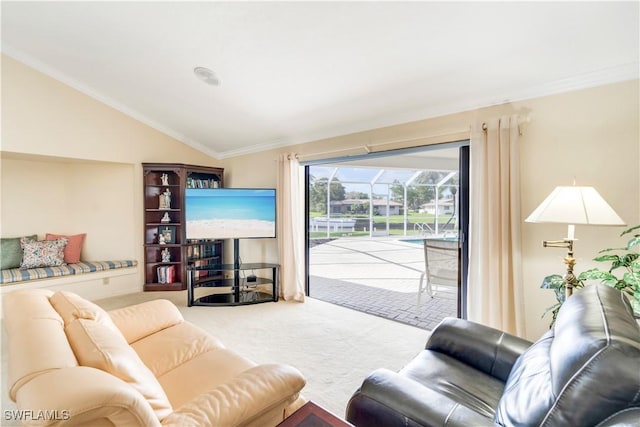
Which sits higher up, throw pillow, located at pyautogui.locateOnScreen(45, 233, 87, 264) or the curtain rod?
the curtain rod

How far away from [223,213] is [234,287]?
102 cm

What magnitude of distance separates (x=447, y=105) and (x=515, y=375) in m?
2.29

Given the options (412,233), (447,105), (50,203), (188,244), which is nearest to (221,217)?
(188,244)

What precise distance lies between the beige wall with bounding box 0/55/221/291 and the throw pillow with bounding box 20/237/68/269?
34 centimetres

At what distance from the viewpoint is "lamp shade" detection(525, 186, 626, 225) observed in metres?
1.66

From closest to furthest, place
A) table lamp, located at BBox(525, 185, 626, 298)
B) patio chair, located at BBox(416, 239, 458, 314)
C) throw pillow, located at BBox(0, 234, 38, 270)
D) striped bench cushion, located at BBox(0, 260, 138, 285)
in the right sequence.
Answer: table lamp, located at BBox(525, 185, 626, 298), patio chair, located at BBox(416, 239, 458, 314), striped bench cushion, located at BBox(0, 260, 138, 285), throw pillow, located at BBox(0, 234, 38, 270)

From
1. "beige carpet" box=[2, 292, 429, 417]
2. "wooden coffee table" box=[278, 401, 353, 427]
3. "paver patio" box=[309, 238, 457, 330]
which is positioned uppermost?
"wooden coffee table" box=[278, 401, 353, 427]

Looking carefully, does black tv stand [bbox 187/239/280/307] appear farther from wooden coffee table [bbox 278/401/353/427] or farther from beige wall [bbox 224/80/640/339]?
wooden coffee table [bbox 278/401/353/427]

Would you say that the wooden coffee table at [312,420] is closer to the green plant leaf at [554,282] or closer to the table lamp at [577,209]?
the table lamp at [577,209]

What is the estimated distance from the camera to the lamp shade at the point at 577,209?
166 cm

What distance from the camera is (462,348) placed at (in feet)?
5.56

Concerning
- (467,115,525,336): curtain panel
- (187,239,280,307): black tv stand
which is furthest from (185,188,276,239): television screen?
(467,115,525,336): curtain panel

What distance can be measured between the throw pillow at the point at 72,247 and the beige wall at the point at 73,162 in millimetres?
142

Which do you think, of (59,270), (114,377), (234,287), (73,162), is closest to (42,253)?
(59,270)
